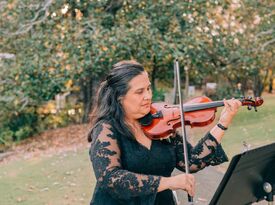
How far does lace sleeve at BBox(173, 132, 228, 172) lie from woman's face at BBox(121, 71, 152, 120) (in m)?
0.33

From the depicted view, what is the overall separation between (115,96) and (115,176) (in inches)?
15.9

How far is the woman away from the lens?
7.61ft

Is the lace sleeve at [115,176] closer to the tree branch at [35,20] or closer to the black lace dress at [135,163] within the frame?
the black lace dress at [135,163]

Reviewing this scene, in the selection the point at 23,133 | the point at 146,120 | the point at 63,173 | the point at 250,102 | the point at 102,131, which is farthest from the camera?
the point at 23,133

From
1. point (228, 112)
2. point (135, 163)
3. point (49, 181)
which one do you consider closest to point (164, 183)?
point (135, 163)

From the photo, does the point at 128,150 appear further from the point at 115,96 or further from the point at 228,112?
the point at 228,112

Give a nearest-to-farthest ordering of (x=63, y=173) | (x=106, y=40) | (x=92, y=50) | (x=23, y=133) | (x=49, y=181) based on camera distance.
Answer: (x=49, y=181) → (x=63, y=173) → (x=106, y=40) → (x=92, y=50) → (x=23, y=133)

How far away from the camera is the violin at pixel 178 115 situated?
8.79ft

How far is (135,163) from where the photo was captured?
2.49 metres

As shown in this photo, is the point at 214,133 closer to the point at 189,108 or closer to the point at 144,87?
the point at 189,108

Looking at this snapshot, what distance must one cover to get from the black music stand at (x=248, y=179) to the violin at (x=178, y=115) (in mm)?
512

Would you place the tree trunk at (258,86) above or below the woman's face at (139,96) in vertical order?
below

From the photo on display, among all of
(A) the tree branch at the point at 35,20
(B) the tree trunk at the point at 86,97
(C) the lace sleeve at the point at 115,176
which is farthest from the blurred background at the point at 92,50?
(C) the lace sleeve at the point at 115,176

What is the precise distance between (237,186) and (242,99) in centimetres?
86
